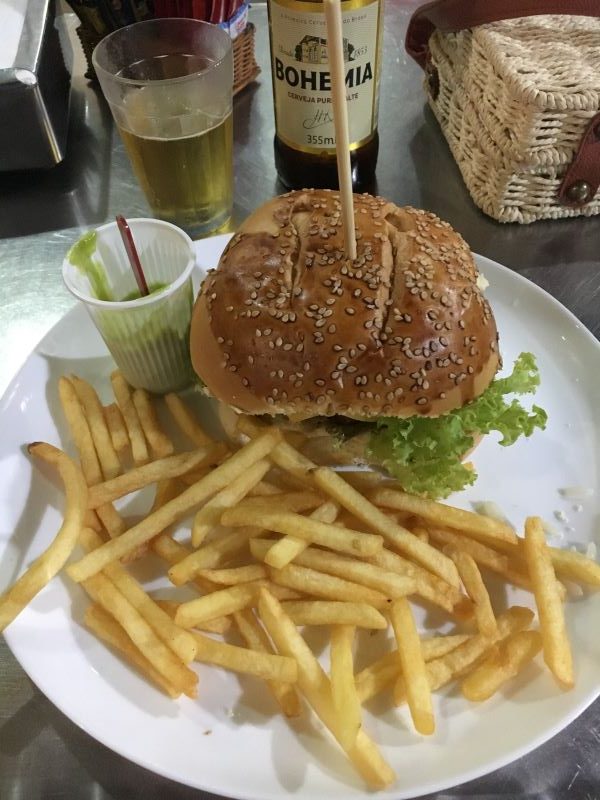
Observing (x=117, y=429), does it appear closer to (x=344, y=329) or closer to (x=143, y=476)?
(x=143, y=476)

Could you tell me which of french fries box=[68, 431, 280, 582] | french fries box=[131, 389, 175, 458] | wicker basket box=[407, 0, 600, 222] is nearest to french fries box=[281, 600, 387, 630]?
french fries box=[68, 431, 280, 582]

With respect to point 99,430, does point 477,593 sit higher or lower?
lower

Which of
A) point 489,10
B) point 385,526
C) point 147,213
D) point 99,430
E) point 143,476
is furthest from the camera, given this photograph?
point 147,213

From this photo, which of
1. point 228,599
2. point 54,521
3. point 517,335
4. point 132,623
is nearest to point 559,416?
point 517,335

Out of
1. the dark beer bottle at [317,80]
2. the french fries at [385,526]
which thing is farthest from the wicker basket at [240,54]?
the french fries at [385,526]

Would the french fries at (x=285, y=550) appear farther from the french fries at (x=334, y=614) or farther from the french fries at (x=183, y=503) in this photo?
the french fries at (x=183, y=503)

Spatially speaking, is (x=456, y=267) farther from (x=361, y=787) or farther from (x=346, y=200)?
(x=361, y=787)

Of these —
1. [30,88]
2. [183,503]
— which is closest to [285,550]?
[183,503]
